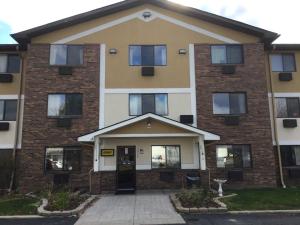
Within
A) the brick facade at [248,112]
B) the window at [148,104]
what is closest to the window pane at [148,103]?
the window at [148,104]

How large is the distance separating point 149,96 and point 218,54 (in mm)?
4481

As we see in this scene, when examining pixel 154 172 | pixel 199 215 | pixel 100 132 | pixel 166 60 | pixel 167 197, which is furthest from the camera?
pixel 166 60

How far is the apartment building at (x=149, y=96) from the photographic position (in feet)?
56.2

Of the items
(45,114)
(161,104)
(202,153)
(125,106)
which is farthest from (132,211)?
(45,114)

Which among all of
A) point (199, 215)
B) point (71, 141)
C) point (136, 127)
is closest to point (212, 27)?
point (136, 127)

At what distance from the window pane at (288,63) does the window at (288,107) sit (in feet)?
5.69

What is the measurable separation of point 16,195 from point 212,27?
13.3m

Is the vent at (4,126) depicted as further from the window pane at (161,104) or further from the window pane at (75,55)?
the window pane at (161,104)

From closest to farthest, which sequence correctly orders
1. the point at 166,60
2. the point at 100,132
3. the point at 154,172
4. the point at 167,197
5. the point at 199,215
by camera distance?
the point at 199,215, the point at 167,197, the point at 100,132, the point at 154,172, the point at 166,60

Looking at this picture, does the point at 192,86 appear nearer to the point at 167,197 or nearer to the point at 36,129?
the point at 167,197

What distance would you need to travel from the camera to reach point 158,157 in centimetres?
1733

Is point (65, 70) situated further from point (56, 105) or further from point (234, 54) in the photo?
point (234, 54)

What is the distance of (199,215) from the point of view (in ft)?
36.1

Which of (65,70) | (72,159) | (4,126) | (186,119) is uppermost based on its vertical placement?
(65,70)
